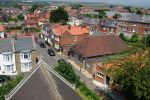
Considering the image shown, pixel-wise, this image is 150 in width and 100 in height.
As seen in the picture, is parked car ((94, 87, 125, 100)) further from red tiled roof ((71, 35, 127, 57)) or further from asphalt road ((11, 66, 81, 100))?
asphalt road ((11, 66, 81, 100))

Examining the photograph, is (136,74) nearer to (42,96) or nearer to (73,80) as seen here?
(73,80)

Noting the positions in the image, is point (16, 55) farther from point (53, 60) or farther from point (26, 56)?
point (53, 60)

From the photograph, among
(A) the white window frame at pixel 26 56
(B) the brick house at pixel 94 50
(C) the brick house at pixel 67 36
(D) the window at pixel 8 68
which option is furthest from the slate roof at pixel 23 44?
(C) the brick house at pixel 67 36

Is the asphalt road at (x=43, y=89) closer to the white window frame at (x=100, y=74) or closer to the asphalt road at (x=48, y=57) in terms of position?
the white window frame at (x=100, y=74)

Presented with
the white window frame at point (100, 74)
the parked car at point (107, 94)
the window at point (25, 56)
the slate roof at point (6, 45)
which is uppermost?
the slate roof at point (6, 45)

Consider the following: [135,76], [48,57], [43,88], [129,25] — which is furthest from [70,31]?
[43,88]

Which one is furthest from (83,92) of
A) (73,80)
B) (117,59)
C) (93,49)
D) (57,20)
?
(57,20)
